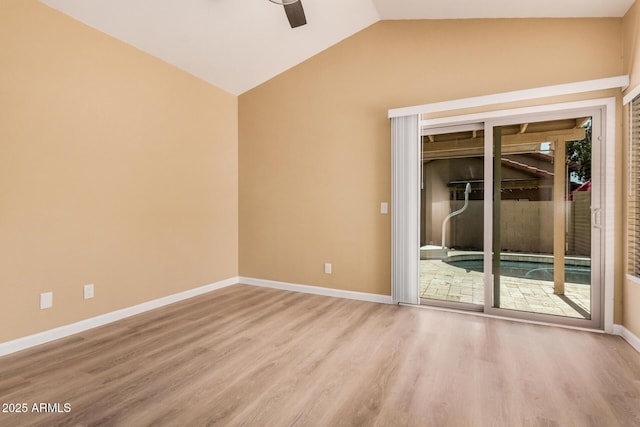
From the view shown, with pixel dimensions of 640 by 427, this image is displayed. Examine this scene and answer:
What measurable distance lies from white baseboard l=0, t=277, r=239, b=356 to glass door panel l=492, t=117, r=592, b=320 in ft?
11.8

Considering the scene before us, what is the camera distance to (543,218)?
3.16m

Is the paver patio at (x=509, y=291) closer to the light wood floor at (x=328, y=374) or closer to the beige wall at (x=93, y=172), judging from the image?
the light wood floor at (x=328, y=374)

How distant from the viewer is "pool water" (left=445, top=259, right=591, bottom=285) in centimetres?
301

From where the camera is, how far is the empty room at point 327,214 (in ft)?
6.77

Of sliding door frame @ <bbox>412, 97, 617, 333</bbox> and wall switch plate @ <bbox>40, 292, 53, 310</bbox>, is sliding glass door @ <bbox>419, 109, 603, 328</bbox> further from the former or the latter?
wall switch plate @ <bbox>40, 292, 53, 310</bbox>

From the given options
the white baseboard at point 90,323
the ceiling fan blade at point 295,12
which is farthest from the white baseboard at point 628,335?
the white baseboard at point 90,323

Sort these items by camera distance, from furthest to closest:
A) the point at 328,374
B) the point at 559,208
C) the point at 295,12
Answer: the point at 559,208 < the point at 295,12 < the point at 328,374

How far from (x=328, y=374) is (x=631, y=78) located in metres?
3.43

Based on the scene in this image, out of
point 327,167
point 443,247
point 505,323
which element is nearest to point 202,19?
point 327,167

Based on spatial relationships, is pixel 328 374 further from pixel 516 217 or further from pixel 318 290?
pixel 516 217

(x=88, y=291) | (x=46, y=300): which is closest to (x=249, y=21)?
(x=88, y=291)

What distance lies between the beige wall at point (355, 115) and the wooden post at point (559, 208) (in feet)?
2.26

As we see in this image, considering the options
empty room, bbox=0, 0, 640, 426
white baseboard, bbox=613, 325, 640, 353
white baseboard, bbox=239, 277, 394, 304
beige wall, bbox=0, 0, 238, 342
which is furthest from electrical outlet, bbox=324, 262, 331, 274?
white baseboard, bbox=613, 325, 640, 353

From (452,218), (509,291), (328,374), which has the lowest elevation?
(328,374)
